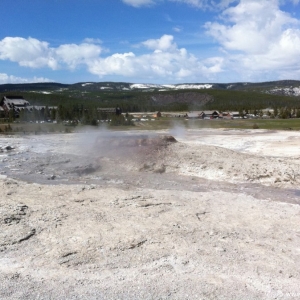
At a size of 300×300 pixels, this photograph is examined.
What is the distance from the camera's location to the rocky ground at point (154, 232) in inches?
249

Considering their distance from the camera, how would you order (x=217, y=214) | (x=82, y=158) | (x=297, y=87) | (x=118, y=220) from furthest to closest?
(x=297, y=87), (x=82, y=158), (x=217, y=214), (x=118, y=220)

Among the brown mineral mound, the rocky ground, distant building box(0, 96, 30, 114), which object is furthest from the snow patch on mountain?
the rocky ground

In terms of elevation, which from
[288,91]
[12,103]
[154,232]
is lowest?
[154,232]

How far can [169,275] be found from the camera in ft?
21.8

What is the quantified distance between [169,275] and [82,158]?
40.7 feet

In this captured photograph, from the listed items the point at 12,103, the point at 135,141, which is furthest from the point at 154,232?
the point at 12,103

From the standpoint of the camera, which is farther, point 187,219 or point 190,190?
point 190,190

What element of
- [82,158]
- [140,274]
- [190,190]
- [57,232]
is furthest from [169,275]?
[82,158]

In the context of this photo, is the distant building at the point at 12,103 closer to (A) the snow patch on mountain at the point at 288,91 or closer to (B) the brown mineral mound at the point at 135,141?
(B) the brown mineral mound at the point at 135,141

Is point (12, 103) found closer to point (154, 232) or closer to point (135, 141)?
point (135, 141)

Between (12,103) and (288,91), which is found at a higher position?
(12,103)

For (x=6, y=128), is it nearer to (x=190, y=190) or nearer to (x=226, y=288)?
(x=190, y=190)

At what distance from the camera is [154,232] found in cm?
859

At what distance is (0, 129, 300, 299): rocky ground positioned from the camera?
632cm
